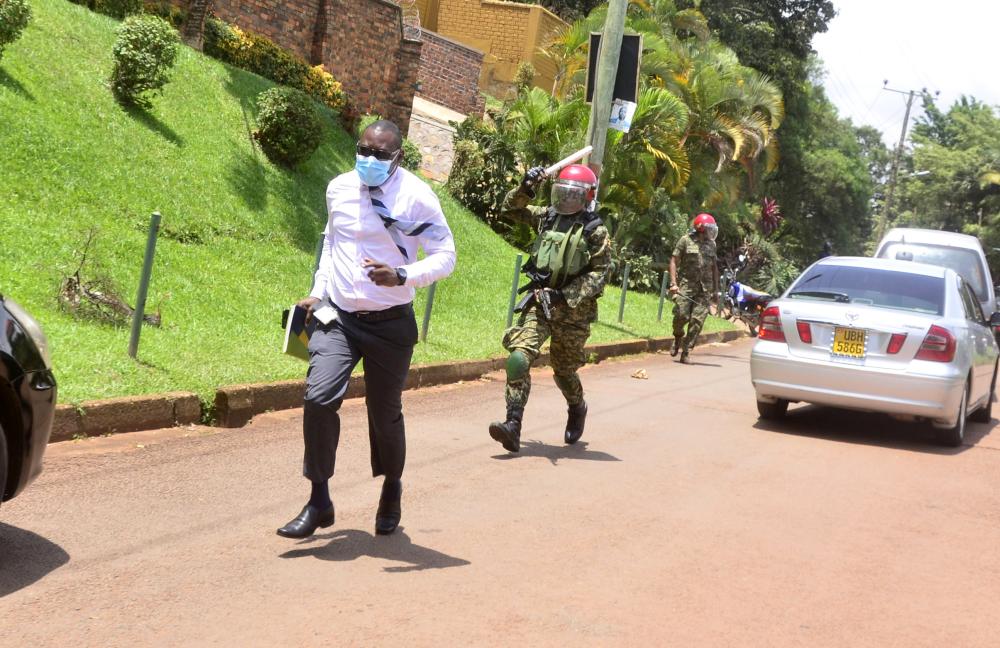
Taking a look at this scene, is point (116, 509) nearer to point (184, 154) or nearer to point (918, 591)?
point (918, 591)

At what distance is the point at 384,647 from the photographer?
4.32 meters

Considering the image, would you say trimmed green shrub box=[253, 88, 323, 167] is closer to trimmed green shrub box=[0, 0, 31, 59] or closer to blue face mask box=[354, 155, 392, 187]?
trimmed green shrub box=[0, 0, 31, 59]

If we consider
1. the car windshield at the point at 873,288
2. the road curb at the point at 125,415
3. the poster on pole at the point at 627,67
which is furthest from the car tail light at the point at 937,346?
the poster on pole at the point at 627,67

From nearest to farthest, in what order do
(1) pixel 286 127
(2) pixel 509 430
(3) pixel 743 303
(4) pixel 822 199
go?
1. (2) pixel 509 430
2. (1) pixel 286 127
3. (3) pixel 743 303
4. (4) pixel 822 199

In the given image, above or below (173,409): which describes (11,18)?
above

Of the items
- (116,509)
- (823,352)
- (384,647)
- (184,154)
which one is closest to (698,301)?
(823,352)

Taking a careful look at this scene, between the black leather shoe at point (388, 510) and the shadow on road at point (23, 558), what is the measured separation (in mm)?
1474

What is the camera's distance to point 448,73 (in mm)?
33438

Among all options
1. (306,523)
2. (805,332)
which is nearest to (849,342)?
(805,332)

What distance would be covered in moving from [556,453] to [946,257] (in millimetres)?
13751

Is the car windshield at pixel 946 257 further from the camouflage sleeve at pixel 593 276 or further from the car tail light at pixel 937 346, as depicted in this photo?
the camouflage sleeve at pixel 593 276

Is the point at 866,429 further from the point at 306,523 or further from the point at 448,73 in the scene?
the point at 448,73

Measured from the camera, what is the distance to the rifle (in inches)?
336

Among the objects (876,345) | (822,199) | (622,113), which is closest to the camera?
(876,345)
